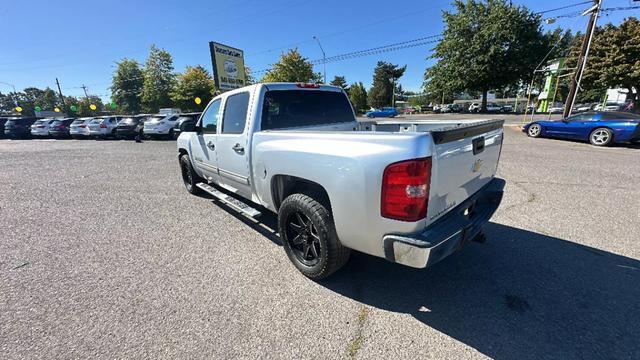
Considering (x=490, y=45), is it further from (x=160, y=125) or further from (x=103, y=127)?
(x=103, y=127)

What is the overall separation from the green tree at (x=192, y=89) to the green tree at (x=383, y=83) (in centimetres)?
4587

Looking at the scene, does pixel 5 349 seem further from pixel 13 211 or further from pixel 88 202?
pixel 13 211

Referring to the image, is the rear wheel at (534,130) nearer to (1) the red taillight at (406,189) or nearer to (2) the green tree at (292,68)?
(1) the red taillight at (406,189)

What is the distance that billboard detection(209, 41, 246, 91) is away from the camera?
63.0 ft

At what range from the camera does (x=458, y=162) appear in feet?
7.11

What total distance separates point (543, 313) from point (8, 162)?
17.0m

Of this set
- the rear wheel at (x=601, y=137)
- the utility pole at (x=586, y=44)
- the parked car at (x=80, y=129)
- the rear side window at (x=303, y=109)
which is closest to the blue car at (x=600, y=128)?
the rear wheel at (x=601, y=137)

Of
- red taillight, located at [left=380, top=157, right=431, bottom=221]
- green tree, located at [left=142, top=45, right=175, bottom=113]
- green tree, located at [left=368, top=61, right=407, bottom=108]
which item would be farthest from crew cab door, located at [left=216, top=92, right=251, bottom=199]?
green tree, located at [left=368, top=61, right=407, bottom=108]

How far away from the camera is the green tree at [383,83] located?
70.8 m

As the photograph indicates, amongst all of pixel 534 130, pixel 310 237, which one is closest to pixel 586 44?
pixel 534 130

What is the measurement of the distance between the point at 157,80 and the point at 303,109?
52494 mm

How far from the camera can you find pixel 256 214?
328 cm

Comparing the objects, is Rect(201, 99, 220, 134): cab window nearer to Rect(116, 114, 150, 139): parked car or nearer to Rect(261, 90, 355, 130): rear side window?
Rect(261, 90, 355, 130): rear side window

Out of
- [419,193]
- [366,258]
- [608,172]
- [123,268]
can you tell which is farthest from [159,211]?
[608,172]
